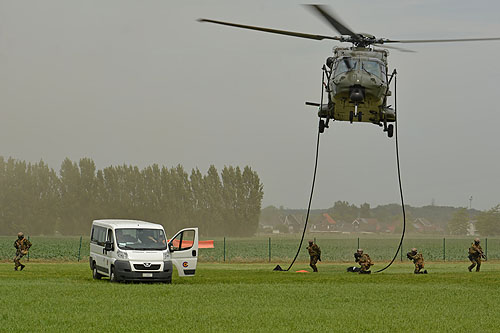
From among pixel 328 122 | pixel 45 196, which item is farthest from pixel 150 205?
pixel 328 122

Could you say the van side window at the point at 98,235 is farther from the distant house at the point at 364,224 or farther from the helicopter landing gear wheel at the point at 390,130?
the distant house at the point at 364,224

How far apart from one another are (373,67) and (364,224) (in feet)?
430

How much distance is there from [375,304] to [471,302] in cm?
304

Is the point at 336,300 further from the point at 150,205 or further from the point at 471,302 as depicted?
the point at 150,205

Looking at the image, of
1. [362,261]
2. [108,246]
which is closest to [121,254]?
[108,246]

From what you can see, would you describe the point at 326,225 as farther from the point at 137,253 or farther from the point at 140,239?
the point at 137,253

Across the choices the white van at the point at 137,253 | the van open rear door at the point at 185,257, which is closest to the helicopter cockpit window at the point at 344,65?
the white van at the point at 137,253

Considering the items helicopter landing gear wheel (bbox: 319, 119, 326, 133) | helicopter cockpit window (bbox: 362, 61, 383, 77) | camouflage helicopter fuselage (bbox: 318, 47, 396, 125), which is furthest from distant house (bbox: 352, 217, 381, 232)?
helicopter cockpit window (bbox: 362, 61, 383, 77)

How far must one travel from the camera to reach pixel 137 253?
26281 millimetres

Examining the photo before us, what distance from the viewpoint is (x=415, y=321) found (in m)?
17.5

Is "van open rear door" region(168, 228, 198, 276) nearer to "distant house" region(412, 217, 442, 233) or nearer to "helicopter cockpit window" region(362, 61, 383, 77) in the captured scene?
"helicopter cockpit window" region(362, 61, 383, 77)

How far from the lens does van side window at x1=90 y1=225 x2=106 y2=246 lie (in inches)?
1090

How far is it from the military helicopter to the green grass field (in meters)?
6.22

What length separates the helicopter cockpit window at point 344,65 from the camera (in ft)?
87.2
